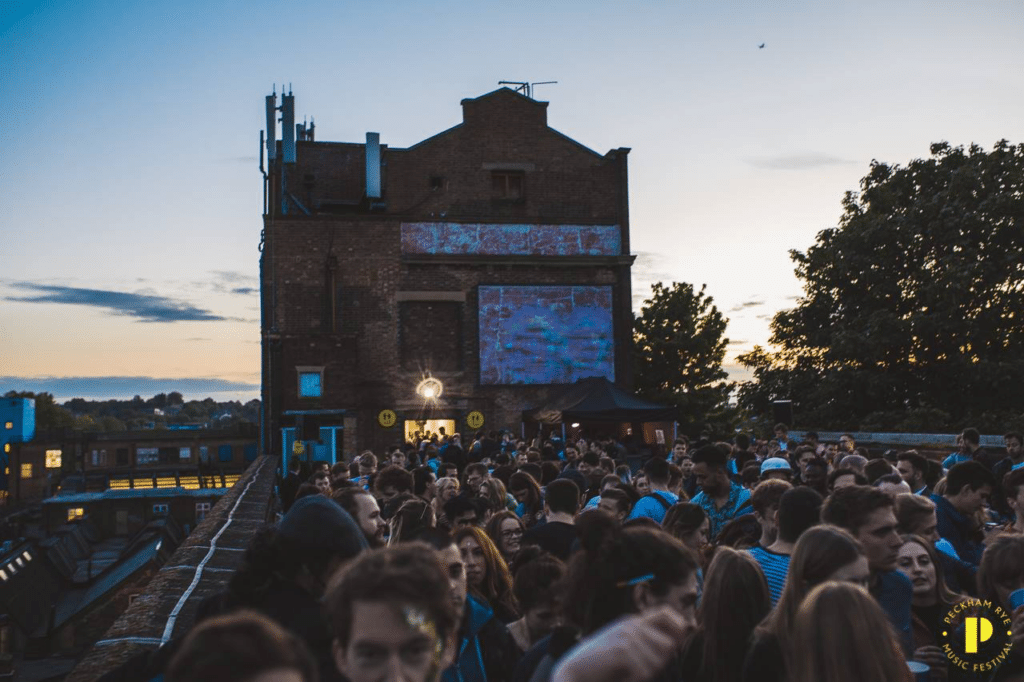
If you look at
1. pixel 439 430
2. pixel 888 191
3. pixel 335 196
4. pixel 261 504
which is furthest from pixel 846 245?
pixel 261 504

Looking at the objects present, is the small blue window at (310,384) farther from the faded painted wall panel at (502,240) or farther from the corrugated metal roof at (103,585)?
the corrugated metal roof at (103,585)

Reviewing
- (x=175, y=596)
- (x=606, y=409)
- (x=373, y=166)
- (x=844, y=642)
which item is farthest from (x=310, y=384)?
(x=844, y=642)

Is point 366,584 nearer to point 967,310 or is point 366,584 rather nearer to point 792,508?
point 792,508

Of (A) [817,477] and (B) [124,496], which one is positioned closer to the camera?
(A) [817,477]

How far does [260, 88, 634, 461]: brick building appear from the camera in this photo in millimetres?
30078

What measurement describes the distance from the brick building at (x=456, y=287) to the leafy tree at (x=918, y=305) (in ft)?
23.2

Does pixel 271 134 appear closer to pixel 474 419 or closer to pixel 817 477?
pixel 474 419

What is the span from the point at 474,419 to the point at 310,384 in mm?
5967

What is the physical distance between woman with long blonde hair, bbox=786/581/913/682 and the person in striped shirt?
180 cm

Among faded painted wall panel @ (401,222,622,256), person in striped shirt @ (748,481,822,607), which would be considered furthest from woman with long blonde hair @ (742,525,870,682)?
faded painted wall panel @ (401,222,622,256)

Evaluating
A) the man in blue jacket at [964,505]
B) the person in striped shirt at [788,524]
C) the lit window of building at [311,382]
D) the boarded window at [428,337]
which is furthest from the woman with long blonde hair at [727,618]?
the boarded window at [428,337]

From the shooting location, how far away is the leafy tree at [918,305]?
2658 centimetres

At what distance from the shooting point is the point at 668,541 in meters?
2.66
